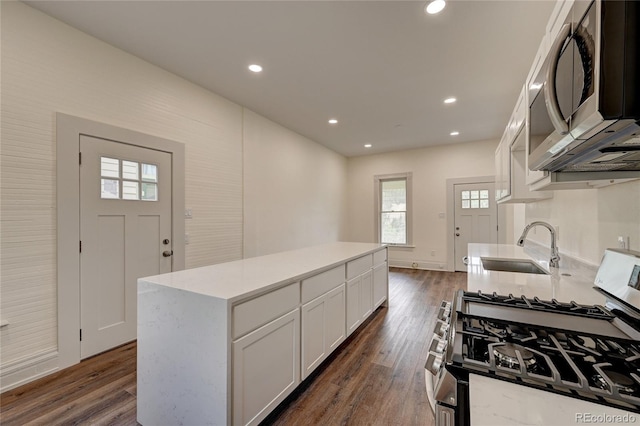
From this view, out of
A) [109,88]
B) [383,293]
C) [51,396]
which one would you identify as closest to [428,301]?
[383,293]

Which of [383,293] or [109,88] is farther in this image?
[383,293]

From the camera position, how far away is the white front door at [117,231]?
7.98 feet

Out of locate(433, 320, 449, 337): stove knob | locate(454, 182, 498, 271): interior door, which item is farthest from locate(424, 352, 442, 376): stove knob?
locate(454, 182, 498, 271): interior door

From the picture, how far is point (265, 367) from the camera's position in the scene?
157cm

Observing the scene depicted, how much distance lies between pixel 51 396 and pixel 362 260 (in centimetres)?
268

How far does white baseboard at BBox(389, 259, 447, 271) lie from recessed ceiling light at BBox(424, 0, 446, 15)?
5.20 meters

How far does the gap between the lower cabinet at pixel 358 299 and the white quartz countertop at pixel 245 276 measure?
1.21 feet

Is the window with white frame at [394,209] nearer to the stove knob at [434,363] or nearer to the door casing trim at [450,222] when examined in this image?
the door casing trim at [450,222]

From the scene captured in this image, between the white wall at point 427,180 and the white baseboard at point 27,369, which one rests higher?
the white wall at point 427,180

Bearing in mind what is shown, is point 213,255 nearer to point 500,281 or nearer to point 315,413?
point 315,413

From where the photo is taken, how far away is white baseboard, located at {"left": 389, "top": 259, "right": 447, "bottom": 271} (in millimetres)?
6176

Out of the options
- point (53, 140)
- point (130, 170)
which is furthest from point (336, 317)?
point (53, 140)

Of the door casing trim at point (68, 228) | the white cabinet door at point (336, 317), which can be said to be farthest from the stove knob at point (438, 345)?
the door casing trim at point (68, 228)

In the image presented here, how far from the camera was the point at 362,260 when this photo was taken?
293cm
